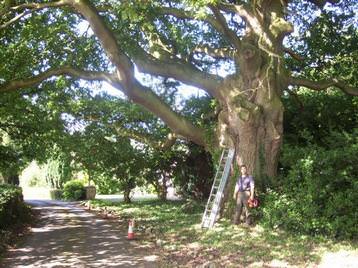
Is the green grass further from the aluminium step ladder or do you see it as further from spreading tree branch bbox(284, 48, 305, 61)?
spreading tree branch bbox(284, 48, 305, 61)

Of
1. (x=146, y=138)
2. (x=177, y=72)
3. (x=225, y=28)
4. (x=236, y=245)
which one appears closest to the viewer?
(x=236, y=245)

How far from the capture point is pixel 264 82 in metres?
15.4

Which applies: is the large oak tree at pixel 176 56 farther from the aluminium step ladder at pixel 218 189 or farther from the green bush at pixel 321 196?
the green bush at pixel 321 196

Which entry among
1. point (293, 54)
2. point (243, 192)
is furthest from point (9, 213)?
point (293, 54)

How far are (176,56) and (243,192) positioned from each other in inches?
239

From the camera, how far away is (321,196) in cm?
1242

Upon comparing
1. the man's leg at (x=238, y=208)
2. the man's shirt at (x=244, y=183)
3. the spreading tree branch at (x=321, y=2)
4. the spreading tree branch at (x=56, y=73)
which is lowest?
the man's leg at (x=238, y=208)

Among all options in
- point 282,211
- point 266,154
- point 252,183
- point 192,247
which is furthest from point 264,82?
point 192,247

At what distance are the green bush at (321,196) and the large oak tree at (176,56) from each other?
201 centimetres

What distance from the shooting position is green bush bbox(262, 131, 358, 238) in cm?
1180

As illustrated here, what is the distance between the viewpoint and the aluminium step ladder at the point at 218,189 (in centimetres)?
1495

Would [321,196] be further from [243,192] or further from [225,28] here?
[225,28]

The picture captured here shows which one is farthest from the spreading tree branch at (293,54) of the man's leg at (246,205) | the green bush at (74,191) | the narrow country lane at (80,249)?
the green bush at (74,191)

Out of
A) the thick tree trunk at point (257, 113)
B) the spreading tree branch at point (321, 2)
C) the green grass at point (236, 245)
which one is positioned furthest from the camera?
the spreading tree branch at point (321, 2)
